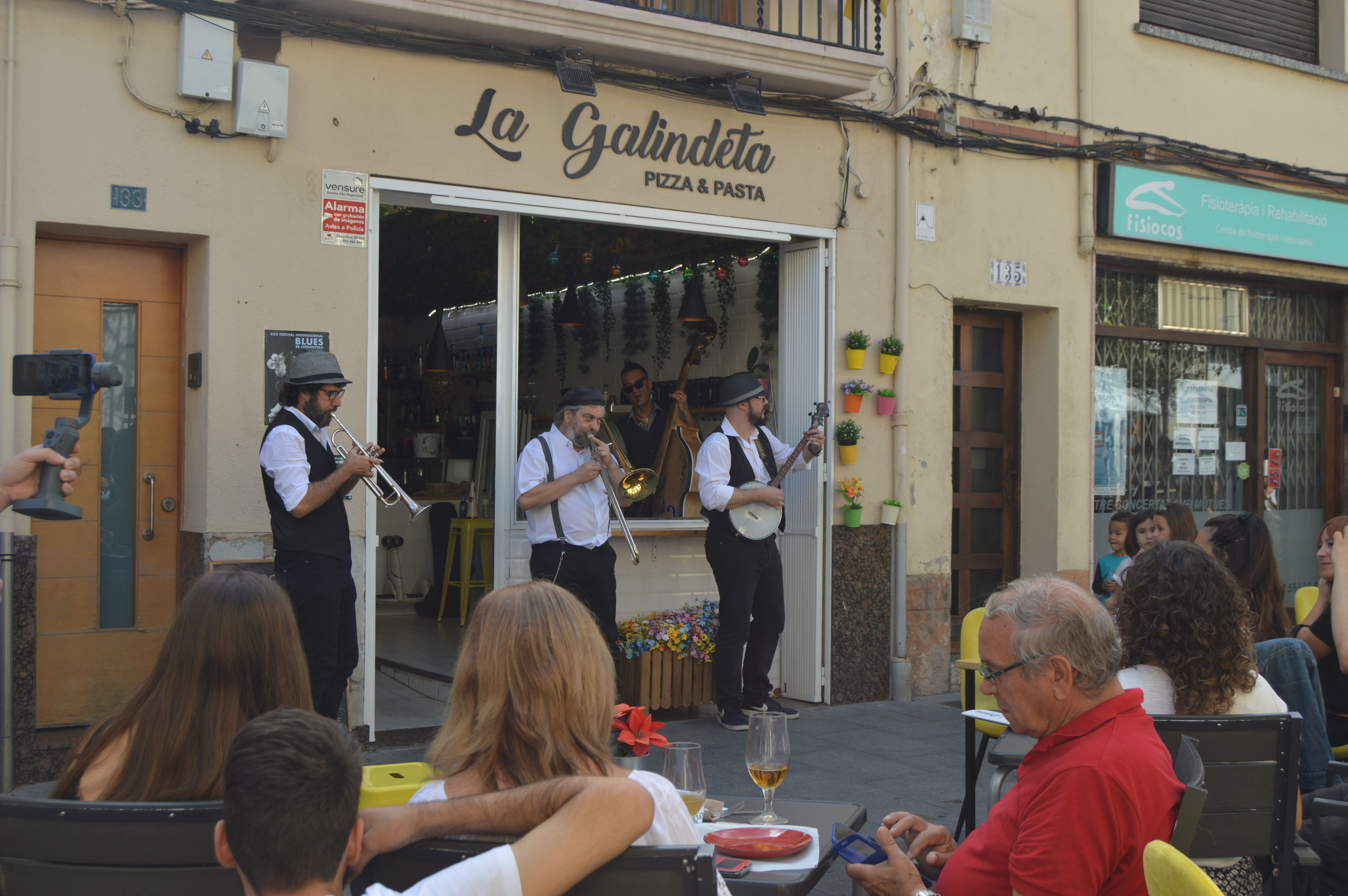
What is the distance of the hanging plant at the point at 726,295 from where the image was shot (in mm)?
8641

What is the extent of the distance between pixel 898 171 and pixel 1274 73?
3976 millimetres

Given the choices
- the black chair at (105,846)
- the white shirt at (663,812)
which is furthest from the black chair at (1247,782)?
the black chair at (105,846)

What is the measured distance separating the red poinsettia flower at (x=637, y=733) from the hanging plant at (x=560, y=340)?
7.99 m

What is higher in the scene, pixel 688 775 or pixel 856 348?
pixel 856 348

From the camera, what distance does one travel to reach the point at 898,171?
7797 millimetres

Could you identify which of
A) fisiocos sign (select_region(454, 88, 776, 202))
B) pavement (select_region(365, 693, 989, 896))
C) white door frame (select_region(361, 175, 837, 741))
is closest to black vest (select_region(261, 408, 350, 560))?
white door frame (select_region(361, 175, 837, 741))

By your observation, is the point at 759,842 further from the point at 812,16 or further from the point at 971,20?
the point at 971,20

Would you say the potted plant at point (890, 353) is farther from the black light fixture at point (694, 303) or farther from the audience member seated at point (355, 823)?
the audience member seated at point (355, 823)

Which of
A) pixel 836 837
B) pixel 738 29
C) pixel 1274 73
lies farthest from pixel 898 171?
pixel 836 837

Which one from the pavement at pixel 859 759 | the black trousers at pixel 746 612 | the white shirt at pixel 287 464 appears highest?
the white shirt at pixel 287 464

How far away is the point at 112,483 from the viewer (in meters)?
5.79

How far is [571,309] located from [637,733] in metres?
7.63

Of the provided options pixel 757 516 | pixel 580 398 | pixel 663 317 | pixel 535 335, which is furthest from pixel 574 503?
pixel 535 335

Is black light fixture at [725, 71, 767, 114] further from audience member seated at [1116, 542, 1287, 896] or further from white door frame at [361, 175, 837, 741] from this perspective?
audience member seated at [1116, 542, 1287, 896]
